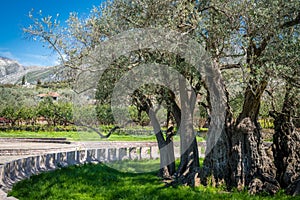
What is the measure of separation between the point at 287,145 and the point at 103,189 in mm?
6339

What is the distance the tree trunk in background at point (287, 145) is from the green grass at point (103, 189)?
3.32 ft

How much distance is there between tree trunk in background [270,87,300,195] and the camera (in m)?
10.2

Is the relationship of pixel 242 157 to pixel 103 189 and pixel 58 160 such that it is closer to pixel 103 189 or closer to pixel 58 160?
pixel 103 189

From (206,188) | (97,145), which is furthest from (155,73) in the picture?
(97,145)

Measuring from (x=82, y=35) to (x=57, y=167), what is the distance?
6.11m

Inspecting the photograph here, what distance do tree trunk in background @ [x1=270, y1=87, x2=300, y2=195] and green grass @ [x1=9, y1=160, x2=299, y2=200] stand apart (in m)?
1.01

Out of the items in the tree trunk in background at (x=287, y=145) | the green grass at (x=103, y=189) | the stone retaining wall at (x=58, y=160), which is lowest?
the green grass at (x=103, y=189)

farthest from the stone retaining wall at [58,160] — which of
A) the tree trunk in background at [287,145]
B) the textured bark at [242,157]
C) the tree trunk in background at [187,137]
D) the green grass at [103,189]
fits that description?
the tree trunk in background at [287,145]

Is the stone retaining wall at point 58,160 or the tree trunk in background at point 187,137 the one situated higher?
the tree trunk in background at point 187,137

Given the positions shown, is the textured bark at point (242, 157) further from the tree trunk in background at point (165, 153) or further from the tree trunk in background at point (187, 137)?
the tree trunk in background at point (165, 153)

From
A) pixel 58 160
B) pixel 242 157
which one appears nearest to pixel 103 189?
pixel 242 157

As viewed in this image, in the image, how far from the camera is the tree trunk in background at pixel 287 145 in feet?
33.6

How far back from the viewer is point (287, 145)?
1075 centimetres

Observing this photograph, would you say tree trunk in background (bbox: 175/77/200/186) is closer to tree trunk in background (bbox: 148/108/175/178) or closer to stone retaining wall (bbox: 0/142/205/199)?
tree trunk in background (bbox: 148/108/175/178)
